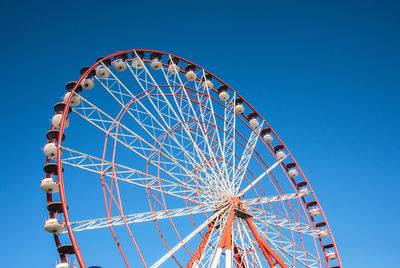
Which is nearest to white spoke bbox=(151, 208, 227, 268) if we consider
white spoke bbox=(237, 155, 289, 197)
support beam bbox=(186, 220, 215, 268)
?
support beam bbox=(186, 220, 215, 268)

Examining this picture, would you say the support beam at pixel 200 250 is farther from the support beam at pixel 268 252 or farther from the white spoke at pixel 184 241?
the support beam at pixel 268 252

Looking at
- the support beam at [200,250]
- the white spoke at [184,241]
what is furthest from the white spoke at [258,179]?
the support beam at [200,250]

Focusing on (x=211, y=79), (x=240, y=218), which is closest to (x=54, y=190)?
(x=240, y=218)

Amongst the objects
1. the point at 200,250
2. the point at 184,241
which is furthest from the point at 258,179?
the point at 184,241

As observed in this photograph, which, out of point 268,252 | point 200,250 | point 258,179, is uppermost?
point 258,179

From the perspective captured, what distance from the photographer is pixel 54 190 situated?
1409cm

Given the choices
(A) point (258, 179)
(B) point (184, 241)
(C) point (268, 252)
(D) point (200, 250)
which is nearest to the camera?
(B) point (184, 241)

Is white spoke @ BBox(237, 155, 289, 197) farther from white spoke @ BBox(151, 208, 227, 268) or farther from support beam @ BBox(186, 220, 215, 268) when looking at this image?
support beam @ BBox(186, 220, 215, 268)

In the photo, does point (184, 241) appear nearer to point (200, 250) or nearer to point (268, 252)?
point (200, 250)

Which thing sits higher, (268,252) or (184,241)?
(184,241)

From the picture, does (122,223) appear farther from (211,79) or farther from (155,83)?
(211,79)

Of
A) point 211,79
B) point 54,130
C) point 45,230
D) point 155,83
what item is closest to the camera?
point 45,230

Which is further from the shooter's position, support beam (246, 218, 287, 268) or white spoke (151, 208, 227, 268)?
support beam (246, 218, 287, 268)

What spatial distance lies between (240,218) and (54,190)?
25.6ft
